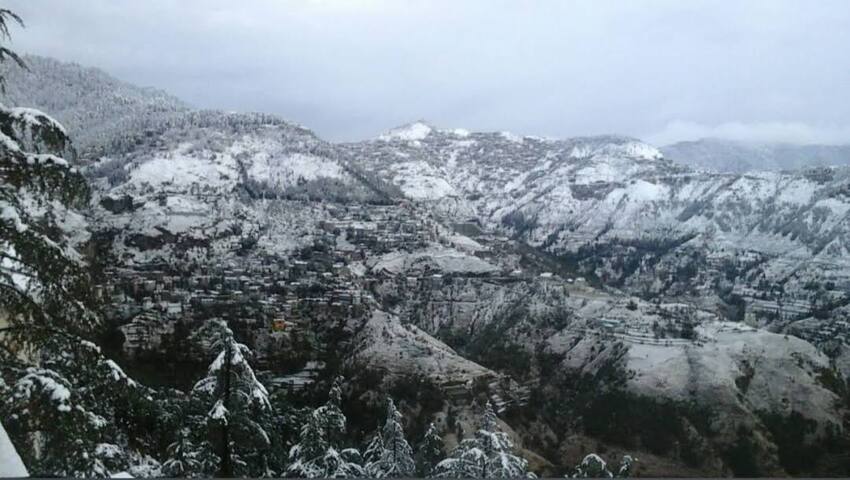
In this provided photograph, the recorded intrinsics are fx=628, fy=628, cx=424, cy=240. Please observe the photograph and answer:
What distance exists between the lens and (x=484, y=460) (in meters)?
3.32

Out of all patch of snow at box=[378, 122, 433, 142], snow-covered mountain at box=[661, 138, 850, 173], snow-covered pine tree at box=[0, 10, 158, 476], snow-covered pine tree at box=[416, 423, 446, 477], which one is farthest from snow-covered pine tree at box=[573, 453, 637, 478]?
patch of snow at box=[378, 122, 433, 142]

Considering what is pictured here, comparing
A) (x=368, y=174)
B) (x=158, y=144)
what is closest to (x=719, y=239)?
(x=368, y=174)

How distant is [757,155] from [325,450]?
316cm

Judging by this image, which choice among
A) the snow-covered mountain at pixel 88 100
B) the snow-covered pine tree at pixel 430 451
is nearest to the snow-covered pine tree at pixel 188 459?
the snow-covered pine tree at pixel 430 451

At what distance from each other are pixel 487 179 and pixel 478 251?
1166mm

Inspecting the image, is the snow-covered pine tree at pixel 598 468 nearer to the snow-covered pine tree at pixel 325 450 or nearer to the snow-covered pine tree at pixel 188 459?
the snow-covered pine tree at pixel 325 450

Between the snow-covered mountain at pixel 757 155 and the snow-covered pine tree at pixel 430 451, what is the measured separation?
2504 mm

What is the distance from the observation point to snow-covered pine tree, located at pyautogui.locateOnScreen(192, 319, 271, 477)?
3.06 meters

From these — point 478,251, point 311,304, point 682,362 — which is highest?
point 478,251

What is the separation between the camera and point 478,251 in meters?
4.26

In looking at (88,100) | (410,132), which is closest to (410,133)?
(410,132)

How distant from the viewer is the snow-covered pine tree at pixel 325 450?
3.17 m

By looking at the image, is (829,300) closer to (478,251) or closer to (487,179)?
(478,251)

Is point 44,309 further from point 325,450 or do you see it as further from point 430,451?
point 430,451
